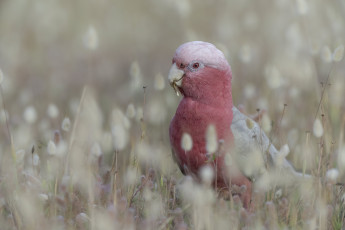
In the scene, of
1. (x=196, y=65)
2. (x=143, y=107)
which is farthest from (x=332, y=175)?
(x=143, y=107)

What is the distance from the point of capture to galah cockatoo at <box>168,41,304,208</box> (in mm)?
3238

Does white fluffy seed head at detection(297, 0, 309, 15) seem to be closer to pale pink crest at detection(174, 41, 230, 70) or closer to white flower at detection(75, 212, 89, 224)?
pale pink crest at detection(174, 41, 230, 70)

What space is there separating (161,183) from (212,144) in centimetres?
83

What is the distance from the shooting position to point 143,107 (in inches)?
129

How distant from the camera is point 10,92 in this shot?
239 inches

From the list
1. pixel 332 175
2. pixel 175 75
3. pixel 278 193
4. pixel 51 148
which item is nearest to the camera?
pixel 332 175

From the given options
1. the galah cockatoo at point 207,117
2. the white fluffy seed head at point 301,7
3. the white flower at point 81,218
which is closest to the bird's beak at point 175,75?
the galah cockatoo at point 207,117

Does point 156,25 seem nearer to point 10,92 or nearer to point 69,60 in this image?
point 69,60

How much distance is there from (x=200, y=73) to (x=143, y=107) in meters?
0.34

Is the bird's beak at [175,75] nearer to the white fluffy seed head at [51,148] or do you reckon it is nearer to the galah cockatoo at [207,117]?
the galah cockatoo at [207,117]

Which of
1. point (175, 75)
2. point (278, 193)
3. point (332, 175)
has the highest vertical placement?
point (175, 75)

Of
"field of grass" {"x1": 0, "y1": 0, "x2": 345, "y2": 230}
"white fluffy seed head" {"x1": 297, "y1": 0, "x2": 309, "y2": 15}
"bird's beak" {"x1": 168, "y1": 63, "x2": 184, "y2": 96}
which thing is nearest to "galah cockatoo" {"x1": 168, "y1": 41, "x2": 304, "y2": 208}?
"bird's beak" {"x1": 168, "y1": 63, "x2": 184, "y2": 96}

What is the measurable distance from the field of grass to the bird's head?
0.41 feet

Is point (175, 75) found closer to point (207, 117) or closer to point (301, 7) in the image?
point (207, 117)
